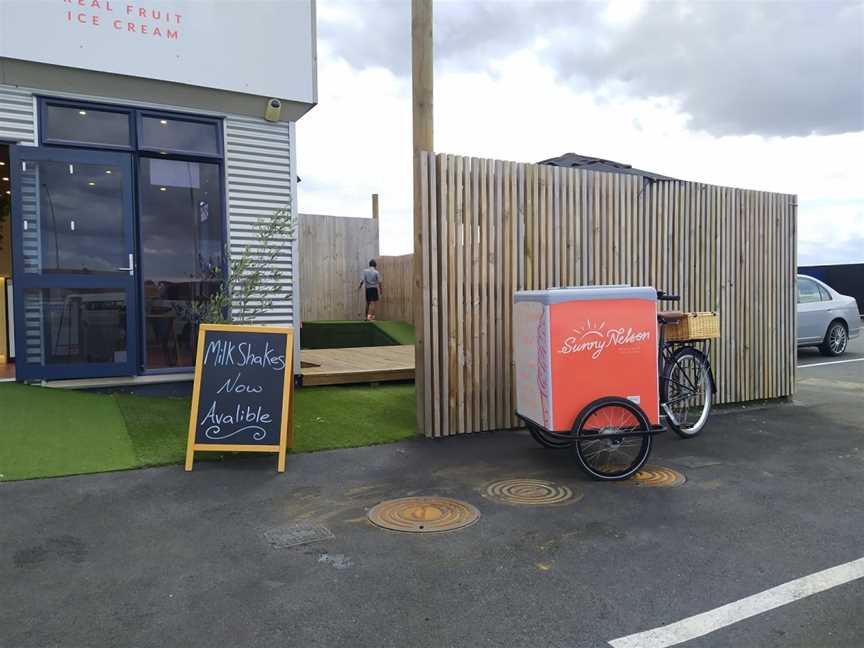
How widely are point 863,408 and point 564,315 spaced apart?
5.07m

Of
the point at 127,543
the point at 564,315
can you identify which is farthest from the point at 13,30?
the point at 564,315

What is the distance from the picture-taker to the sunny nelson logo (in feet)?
15.9

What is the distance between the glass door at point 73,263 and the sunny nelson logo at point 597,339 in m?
4.86

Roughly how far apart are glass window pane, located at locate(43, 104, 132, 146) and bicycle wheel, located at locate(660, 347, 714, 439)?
6170 millimetres

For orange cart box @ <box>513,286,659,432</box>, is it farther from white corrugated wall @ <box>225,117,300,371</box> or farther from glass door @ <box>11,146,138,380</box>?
glass door @ <box>11,146,138,380</box>

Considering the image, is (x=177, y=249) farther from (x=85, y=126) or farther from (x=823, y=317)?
(x=823, y=317)

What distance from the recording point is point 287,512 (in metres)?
4.12

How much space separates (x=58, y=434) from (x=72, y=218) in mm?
2560

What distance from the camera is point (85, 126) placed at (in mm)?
6984

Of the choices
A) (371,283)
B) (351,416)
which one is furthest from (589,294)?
(371,283)

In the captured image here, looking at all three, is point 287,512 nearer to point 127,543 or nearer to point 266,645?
point 127,543

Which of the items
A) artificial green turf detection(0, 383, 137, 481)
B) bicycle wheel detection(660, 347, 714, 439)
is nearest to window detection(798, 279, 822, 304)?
bicycle wheel detection(660, 347, 714, 439)

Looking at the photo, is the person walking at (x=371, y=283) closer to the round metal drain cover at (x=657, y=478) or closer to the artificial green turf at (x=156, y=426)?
the artificial green turf at (x=156, y=426)

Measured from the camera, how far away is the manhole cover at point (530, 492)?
4.36 meters
